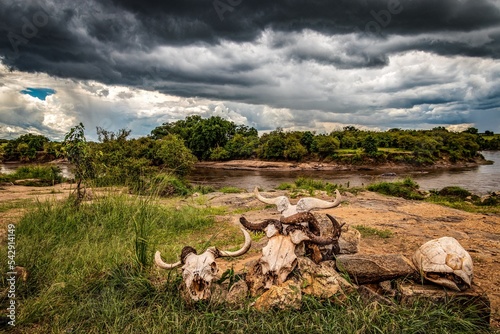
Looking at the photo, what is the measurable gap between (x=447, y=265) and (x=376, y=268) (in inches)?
33.4

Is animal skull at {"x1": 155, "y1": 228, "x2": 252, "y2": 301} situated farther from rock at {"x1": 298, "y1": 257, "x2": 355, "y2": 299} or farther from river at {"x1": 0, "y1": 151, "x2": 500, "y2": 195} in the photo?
river at {"x1": 0, "y1": 151, "x2": 500, "y2": 195}

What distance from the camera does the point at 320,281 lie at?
148 inches

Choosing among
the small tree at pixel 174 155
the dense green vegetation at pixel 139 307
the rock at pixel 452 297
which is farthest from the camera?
the small tree at pixel 174 155

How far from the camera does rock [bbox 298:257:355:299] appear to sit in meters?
3.69

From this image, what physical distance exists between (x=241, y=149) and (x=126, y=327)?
2306 inches

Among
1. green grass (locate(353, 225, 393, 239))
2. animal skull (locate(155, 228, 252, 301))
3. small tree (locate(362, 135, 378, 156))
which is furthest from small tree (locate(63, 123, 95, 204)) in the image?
small tree (locate(362, 135, 378, 156))

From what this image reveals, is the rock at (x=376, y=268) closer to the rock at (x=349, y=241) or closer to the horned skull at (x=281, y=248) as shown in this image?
the horned skull at (x=281, y=248)

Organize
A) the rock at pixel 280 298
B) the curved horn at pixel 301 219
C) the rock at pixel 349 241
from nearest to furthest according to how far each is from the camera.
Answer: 1. the rock at pixel 280 298
2. the curved horn at pixel 301 219
3. the rock at pixel 349 241

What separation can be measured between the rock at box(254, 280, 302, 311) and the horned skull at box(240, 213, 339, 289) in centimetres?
13

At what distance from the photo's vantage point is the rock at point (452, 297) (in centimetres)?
358

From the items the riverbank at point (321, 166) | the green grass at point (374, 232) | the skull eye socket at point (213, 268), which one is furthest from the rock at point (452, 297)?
the riverbank at point (321, 166)

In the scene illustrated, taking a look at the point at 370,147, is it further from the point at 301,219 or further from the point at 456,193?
the point at 301,219

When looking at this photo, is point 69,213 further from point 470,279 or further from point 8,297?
point 470,279

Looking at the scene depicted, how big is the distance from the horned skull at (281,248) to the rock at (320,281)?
6.7 inches
